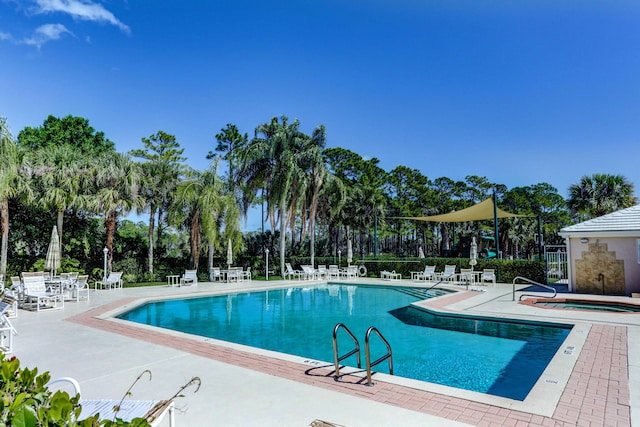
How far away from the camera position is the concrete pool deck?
382 cm

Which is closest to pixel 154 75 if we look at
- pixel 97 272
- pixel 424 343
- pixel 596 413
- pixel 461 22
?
pixel 97 272

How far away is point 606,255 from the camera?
14.5 meters

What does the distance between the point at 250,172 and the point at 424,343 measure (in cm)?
1791

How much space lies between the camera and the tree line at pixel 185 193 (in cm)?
1816

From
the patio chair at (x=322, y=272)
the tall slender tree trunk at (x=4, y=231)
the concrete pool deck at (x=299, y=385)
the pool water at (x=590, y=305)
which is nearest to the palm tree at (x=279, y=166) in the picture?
the patio chair at (x=322, y=272)

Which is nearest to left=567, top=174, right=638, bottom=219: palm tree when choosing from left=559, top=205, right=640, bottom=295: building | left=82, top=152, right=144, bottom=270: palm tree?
left=559, top=205, right=640, bottom=295: building

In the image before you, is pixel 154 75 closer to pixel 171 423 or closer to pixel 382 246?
pixel 171 423

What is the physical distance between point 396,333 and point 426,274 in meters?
10.8

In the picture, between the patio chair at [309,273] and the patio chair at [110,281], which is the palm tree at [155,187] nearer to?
the patio chair at [110,281]

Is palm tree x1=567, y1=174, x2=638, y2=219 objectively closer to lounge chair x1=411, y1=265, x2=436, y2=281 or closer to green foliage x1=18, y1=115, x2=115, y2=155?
lounge chair x1=411, y1=265, x2=436, y2=281

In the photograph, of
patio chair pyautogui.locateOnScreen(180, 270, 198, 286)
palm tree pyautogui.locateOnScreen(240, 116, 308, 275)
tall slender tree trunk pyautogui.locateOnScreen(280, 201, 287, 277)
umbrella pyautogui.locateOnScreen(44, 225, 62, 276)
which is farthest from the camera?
palm tree pyautogui.locateOnScreen(240, 116, 308, 275)

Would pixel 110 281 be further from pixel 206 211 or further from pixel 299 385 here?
pixel 299 385

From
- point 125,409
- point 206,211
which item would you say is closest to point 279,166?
point 206,211

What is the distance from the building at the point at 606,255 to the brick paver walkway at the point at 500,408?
8943 millimetres
